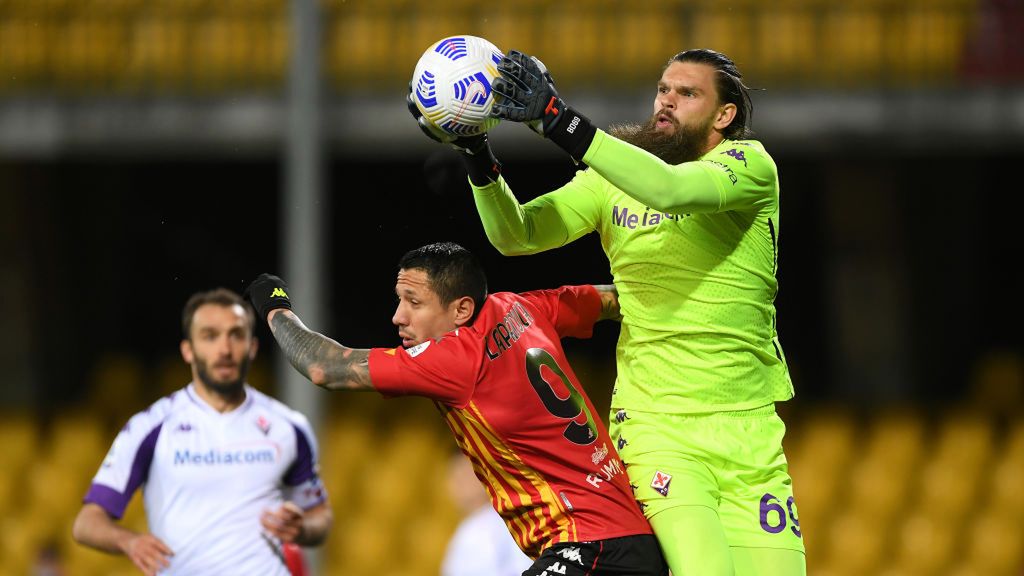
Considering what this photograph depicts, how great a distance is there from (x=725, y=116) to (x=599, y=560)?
151 cm

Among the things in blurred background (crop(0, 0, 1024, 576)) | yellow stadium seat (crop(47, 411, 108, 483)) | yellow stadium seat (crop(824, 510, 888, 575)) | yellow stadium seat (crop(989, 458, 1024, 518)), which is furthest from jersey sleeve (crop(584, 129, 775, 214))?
yellow stadium seat (crop(47, 411, 108, 483))

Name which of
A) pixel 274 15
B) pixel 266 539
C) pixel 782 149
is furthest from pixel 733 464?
pixel 274 15

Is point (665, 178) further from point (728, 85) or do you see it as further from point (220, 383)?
point (220, 383)

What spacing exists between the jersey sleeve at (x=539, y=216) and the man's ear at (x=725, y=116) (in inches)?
18.4

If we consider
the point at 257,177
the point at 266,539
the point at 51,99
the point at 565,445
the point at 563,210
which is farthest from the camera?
the point at 257,177

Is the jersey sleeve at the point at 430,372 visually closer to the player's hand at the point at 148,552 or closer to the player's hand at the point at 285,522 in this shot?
the player's hand at the point at 285,522

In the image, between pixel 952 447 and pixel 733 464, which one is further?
pixel 952 447

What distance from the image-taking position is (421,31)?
40.3 feet

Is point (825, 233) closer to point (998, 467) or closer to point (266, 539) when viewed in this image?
point (998, 467)

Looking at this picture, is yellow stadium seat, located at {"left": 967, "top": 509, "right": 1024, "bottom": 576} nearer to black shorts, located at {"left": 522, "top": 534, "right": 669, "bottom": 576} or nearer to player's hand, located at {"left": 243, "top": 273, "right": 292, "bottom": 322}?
black shorts, located at {"left": 522, "top": 534, "right": 669, "bottom": 576}

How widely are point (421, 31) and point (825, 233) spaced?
480cm

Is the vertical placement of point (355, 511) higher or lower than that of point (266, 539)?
lower

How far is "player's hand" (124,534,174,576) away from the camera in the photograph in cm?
568

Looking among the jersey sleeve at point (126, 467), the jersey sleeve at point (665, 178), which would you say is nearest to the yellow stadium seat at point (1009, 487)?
the jersey sleeve at point (126, 467)
